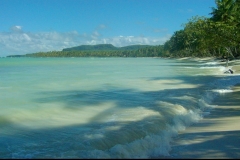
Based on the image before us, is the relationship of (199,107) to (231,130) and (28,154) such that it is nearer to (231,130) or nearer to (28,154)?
(231,130)

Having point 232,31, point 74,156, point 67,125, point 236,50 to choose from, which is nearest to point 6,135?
point 67,125

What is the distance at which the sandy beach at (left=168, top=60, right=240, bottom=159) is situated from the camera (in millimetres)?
6230

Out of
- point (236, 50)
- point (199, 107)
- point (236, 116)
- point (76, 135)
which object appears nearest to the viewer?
point (76, 135)

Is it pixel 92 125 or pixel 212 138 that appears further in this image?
pixel 92 125

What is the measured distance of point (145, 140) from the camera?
695 cm

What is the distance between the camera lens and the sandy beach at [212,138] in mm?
6230

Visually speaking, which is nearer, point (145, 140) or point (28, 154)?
point (28, 154)

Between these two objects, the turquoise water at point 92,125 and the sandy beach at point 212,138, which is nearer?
the sandy beach at point 212,138

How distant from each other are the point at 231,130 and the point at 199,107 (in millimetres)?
3733

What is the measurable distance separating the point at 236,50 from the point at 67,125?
204ft

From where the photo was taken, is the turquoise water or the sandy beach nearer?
the sandy beach

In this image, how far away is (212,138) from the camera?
7.36 m

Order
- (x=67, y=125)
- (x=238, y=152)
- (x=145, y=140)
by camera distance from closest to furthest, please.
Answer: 1. (x=238, y=152)
2. (x=145, y=140)
3. (x=67, y=125)

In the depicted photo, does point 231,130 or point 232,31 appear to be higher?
point 232,31
